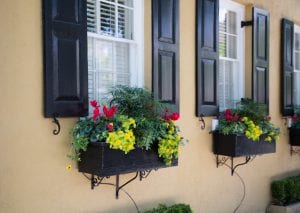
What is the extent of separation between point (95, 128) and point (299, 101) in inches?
192

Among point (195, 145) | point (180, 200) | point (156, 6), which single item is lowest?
point (180, 200)

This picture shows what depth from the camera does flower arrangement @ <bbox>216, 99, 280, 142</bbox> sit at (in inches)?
189

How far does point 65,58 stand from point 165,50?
128 centimetres

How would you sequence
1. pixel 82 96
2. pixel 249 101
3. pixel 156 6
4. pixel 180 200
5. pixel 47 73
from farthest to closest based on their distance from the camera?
pixel 249 101 → pixel 180 200 → pixel 156 6 → pixel 82 96 → pixel 47 73

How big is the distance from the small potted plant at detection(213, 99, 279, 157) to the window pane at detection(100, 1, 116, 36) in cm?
181

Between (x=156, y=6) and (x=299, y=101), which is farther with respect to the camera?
(x=299, y=101)

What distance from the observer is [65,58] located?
10.8ft

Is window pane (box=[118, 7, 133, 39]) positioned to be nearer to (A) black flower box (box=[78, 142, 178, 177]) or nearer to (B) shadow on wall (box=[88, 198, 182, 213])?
(A) black flower box (box=[78, 142, 178, 177])

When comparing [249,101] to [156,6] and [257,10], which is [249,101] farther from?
[156,6]

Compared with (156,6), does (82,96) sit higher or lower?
lower

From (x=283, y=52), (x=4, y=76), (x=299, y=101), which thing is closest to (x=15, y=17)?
(x=4, y=76)

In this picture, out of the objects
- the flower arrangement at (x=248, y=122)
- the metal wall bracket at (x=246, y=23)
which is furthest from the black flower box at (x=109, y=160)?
the metal wall bracket at (x=246, y=23)

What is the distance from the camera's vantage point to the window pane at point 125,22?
402 centimetres

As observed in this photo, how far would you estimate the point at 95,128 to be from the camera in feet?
11.0
